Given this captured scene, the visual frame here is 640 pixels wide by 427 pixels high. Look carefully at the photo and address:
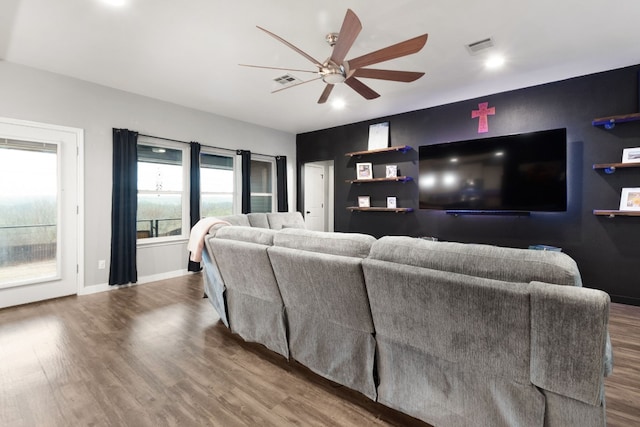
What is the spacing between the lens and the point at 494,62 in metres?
3.21

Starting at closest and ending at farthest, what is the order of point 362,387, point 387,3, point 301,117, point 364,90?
point 362,387, point 387,3, point 364,90, point 301,117

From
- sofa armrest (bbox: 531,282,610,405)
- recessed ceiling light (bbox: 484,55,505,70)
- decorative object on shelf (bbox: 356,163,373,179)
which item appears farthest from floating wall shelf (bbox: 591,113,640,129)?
sofa armrest (bbox: 531,282,610,405)

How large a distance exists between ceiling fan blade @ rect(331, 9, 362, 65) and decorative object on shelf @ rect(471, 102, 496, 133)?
2.89 metres

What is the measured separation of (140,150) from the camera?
4.34 metres

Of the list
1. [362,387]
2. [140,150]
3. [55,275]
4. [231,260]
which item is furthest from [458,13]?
[55,275]

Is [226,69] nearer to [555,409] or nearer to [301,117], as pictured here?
[301,117]

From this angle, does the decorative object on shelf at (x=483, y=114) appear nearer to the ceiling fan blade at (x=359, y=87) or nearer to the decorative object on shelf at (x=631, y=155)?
the decorative object on shelf at (x=631, y=155)

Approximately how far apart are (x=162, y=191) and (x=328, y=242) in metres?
3.82

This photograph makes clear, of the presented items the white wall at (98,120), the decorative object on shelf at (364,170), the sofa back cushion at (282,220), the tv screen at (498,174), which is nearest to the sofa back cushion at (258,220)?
the sofa back cushion at (282,220)

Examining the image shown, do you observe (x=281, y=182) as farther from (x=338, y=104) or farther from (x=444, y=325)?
(x=444, y=325)

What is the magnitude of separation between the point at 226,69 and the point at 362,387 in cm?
342

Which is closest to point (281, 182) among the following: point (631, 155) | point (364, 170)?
point (364, 170)

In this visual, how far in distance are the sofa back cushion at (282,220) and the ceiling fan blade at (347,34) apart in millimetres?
3189

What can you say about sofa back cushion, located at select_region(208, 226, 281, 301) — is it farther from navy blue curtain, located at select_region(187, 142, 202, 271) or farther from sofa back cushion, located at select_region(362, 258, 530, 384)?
navy blue curtain, located at select_region(187, 142, 202, 271)
